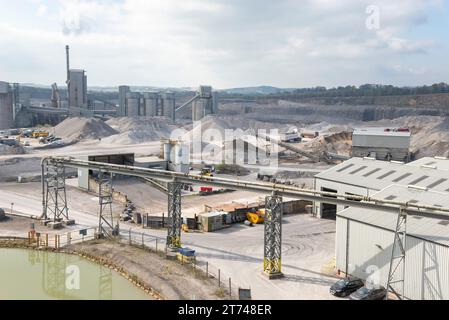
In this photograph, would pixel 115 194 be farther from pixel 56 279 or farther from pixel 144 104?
pixel 144 104

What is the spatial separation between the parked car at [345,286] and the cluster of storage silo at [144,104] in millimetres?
140315

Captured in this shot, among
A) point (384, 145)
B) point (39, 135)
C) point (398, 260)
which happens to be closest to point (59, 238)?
point (398, 260)

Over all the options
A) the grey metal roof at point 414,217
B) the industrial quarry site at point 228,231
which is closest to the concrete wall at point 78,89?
the industrial quarry site at point 228,231

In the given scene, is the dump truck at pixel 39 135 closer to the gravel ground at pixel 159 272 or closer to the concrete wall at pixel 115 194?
the concrete wall at pixel 115 194

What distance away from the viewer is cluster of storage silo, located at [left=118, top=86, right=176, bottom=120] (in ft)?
531

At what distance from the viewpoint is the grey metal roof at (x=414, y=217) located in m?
26.5

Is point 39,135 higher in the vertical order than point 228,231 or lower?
higher

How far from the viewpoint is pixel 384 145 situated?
7394 centimetres

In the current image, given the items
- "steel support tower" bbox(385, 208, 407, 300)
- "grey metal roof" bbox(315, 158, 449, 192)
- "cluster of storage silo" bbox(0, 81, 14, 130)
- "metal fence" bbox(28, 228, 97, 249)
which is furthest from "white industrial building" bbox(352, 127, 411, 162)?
"cluster of storage silo" bbox(0, 81, 14, 130)

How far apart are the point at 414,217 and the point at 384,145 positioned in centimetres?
4696

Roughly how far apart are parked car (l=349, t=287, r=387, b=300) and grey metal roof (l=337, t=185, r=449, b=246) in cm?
375

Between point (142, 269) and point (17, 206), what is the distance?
25.7 meters

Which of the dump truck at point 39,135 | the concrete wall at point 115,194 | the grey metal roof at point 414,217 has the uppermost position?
the dump truck at point 39,135

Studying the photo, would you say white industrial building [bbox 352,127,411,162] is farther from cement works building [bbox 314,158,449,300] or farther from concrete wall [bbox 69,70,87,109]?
concrete wall [bbox 69,70,87,109]
